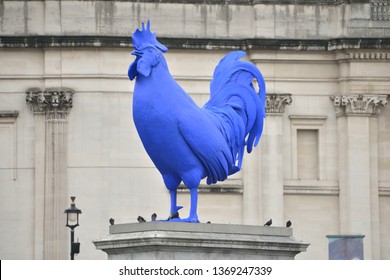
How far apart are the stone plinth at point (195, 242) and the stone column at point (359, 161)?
29977mm

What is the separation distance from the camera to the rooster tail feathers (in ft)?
186

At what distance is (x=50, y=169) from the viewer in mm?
83812

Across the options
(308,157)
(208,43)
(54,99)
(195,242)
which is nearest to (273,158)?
(308,157)

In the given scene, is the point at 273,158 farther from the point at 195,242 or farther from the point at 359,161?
the point at 195,242

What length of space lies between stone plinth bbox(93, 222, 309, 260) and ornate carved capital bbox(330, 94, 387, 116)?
30447 millimetres

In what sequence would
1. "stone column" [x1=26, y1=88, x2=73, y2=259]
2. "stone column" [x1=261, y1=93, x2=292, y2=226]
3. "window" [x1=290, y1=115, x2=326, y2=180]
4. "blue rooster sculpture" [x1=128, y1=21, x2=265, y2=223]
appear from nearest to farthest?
"blue rooster sculpture" [x1=128, y1=21, x2=265, y2=223] → "stone column" [x1=26, y1=88, x2=73, y2=259] → "stone column" [x1=261, y1=93, x2=292, y2=226] → "window" [x1=290, y1=115, x2=326, y2=180]

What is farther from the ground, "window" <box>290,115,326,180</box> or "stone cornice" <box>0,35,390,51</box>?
"stone cornice" <box>0,35,390,51</box>

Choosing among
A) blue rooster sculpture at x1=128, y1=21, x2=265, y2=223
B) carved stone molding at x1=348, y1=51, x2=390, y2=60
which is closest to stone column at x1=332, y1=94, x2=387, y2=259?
carved stone molding at x1=348, y1=51, x2=390, y2=60

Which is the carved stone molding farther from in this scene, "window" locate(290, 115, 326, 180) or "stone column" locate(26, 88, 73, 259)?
"stone column" locate(26, 88, 73, 259)

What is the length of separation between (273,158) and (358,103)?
338cm

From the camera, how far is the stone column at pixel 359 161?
8469 centimetres

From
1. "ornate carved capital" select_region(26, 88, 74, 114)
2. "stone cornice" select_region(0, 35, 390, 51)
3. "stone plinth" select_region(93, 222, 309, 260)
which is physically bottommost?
"stone plinth" select_region(93, 222, 309, 260)
